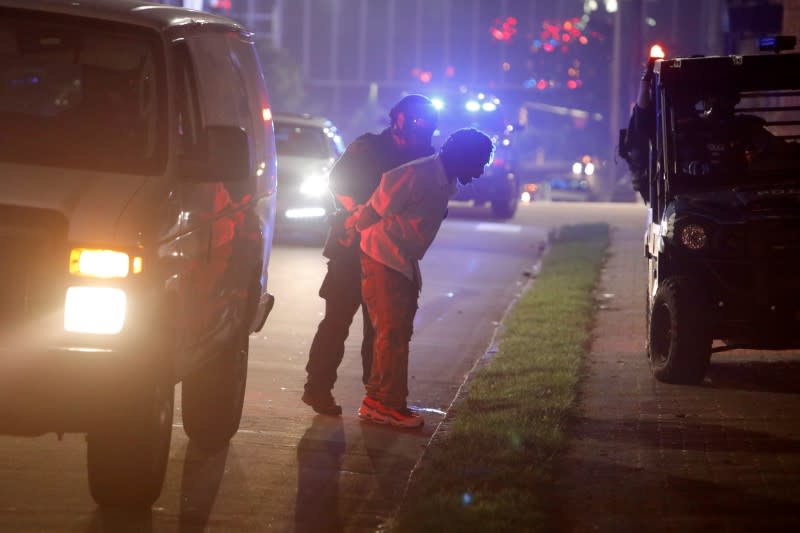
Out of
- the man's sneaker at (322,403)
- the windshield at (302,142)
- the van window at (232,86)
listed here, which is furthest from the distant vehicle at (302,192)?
the van window at (232,86)

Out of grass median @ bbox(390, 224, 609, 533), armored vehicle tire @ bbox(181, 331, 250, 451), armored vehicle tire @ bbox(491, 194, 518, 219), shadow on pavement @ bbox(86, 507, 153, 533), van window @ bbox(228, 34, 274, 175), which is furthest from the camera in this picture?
armored vehicle tire @ bbox(491, 194, 518, 219)

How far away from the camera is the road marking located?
1139 inches

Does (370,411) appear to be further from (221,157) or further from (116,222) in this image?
(116,222)

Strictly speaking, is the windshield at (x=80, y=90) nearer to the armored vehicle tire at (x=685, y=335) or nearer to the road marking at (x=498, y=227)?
the armored vehicle tire at (x=685, y=335)

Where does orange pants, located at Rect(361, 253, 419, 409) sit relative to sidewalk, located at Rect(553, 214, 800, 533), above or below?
above

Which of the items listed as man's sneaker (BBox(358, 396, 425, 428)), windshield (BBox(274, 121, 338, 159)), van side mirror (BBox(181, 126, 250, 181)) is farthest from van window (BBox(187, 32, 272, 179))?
windshield (BBox(274, 121, 338, 159))

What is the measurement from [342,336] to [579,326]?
478 cm

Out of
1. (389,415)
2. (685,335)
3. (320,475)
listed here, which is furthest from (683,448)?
(685,335)

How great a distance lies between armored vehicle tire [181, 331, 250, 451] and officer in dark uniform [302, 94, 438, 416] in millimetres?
1247

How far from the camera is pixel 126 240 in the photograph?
6277 mm

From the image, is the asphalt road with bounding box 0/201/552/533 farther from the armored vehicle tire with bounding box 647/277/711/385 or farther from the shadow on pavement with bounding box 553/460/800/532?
the armored vehicle tire with bounding box 647/277/711/385

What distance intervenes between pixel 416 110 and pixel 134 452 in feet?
12.2

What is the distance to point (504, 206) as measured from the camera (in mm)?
32562

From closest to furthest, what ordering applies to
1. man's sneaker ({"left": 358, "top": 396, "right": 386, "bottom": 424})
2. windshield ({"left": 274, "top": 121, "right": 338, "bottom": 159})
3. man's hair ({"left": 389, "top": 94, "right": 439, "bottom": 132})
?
man's sneaker ({"left": 358, "top": 396, "right": 386, "bottom": 424}) → man's hair ({"left": 389, "top": 94, "right": 439, "bottom": 132}) → windshield ({"left": 274, "top": 121, "right": 338, "bottom": 159})
